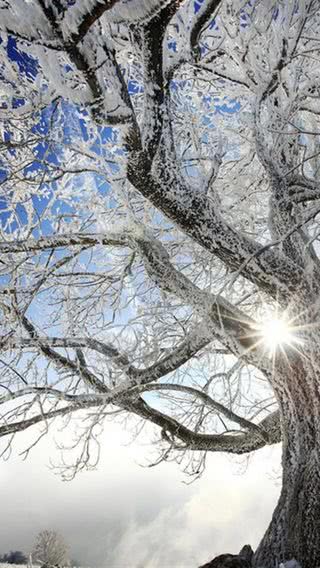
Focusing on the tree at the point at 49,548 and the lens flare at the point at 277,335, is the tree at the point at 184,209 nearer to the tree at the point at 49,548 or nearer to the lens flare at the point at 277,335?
the lens flare at the point at 277,335

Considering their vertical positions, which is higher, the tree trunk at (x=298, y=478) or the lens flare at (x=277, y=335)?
the lens flare at (x=277, y=335)

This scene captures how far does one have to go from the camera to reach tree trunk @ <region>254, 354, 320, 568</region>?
3.96 m

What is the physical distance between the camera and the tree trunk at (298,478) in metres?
3.96

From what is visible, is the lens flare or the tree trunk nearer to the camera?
the tree trunk

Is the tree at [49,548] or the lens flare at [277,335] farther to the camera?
the tree at [49,548]

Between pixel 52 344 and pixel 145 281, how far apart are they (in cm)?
175

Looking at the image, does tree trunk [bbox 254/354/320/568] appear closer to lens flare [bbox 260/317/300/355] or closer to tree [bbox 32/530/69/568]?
lens flare [bbox 260/317/300/355]

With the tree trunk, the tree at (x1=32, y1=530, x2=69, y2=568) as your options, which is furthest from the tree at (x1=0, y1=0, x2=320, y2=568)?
the tree at (x1=32, y1=530, x2=69, y2=568)

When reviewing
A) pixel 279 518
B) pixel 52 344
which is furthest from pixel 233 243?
pixel 279 518

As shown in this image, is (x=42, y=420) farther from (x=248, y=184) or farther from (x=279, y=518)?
(x=248, y=184)

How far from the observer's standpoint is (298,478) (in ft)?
14.2

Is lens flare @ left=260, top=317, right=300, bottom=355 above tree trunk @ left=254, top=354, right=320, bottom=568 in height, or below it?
above

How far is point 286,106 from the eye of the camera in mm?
4734

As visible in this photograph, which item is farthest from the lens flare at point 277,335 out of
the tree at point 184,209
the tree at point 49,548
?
the tree at point 49,548
